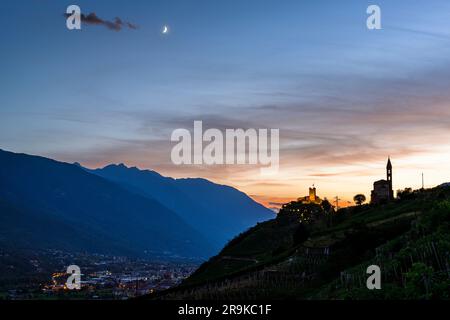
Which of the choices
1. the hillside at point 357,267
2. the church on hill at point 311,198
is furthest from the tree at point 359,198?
the hillside at point 357,267

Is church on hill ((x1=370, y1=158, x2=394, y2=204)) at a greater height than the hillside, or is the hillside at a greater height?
church on hill ((x1=370, y1=158, x2=394, y2=204))

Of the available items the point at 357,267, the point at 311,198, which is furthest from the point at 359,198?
the point at 357,267

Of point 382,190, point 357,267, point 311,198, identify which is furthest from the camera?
point 311,198

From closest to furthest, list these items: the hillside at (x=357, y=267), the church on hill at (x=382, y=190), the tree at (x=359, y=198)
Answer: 1. the hillside at (x=357, y=267)
2. the church on hill at (x=382, y=190)
3. the tree at (x=359, y=198)

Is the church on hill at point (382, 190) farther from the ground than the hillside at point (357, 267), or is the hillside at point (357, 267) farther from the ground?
the church on hill at point (382, 190)

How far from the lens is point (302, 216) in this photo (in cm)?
12594

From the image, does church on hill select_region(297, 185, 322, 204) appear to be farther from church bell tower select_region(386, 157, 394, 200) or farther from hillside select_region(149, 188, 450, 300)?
hillside select_region(149, 188, 450, 300)

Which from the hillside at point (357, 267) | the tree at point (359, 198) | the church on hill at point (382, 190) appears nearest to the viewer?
the hillside at point (357, 267)

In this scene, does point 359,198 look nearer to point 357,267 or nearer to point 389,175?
point 389,175

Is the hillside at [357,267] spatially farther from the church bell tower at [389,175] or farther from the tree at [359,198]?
the tree at [359,198]

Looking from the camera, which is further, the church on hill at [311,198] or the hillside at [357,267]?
the church on hill at [311,198]

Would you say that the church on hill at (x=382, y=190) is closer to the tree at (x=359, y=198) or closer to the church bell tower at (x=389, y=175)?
the church bell tower at (x=389, y=175)

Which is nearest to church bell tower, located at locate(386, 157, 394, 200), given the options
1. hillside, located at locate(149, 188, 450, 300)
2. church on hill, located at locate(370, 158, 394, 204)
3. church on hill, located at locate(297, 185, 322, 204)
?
church on hill, located at locate(370, 158, 394, 204)
